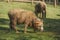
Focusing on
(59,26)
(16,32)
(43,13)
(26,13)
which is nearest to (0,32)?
(16,32)

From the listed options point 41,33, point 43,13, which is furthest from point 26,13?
point 43,13

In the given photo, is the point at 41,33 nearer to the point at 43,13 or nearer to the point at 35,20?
the point at 35,20

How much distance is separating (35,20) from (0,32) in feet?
5.75

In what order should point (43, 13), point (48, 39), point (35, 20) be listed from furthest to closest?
point (43, 13)
point (35, 20)
point (48, 39)

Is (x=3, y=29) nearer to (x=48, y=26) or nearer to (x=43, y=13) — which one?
(x=48, y=26)

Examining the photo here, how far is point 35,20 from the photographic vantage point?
12156mm

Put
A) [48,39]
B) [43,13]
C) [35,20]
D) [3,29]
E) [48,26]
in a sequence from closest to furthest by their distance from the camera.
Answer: [48,39] < [35,20] < [3,29] < [48,26] < [43,13]

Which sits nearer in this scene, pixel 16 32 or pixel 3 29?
pixel 16 32

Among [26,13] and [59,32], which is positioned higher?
[26,13]

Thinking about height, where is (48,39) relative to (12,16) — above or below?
below

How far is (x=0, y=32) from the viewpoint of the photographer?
40.6 feet

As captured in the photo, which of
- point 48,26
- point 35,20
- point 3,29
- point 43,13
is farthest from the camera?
point 43,13

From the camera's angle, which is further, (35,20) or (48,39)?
(35,20)

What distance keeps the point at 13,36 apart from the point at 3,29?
1973 millimetres
